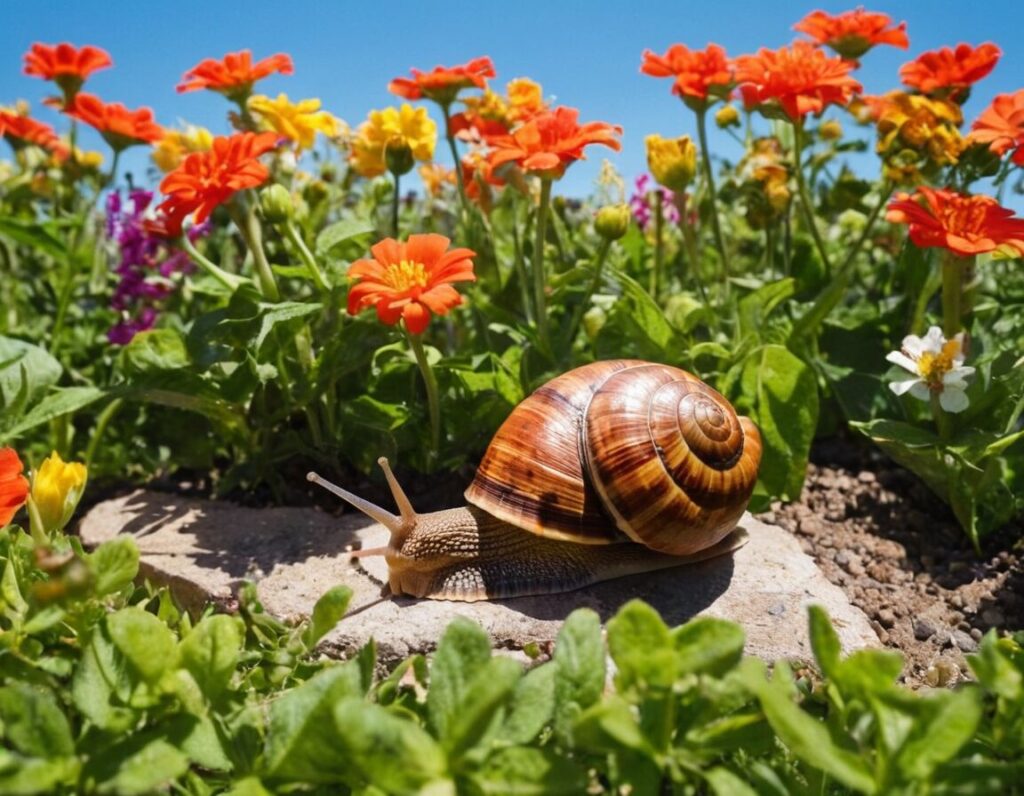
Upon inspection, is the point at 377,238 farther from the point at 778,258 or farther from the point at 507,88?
the point at 778,258

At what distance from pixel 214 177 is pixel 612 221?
1195 millimetres

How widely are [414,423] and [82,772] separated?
171 centimetres

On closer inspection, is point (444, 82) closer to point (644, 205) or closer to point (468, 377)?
point (468, 377)

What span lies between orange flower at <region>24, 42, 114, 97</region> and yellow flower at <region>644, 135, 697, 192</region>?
2.24 m

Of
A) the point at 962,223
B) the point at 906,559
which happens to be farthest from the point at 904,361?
the point at 906,559

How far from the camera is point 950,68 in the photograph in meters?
3.41

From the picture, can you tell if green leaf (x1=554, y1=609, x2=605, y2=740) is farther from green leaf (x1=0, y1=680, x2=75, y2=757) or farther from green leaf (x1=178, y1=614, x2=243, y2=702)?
green leaf (x1=0, y1=680, x2=75, y2=757)

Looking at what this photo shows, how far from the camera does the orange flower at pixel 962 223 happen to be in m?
2.71

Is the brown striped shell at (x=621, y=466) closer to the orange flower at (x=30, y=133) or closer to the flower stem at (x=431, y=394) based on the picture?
the flower stem at (x=431, y=394)

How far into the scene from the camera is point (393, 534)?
2576mm

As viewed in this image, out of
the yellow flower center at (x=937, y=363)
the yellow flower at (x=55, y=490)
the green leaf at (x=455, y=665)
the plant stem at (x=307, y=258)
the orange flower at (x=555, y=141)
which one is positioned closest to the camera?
the green leaf at (x=455, y=665)

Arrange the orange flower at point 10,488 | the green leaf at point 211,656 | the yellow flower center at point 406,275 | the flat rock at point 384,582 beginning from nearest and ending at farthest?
1. the green leaf at point 211,656
2. the orange flower at point 10,488
3. the flat rock at point 384,582
4. the yellow flower center at point 406,275

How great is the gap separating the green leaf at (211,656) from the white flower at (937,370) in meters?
1.91

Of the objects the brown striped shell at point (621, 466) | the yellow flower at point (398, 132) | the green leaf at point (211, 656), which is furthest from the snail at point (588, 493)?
the yellow flower at point (398, 132)
